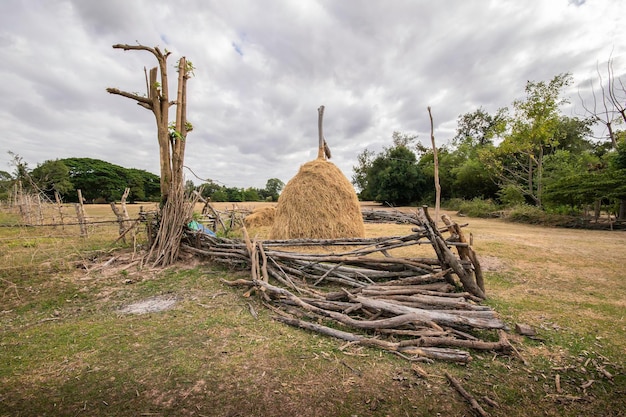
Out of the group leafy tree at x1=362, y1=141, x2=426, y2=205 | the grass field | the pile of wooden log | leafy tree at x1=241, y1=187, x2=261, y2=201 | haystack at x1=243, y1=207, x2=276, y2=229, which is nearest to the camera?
the grass field

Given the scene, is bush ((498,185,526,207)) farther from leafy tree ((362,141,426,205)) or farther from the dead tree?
the dead tree

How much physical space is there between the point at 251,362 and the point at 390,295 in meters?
1.92

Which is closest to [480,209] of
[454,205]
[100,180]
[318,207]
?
[454,205]

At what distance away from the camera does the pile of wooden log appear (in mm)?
2795

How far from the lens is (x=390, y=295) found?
3.52 m

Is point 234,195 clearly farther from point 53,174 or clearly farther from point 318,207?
point 318,207

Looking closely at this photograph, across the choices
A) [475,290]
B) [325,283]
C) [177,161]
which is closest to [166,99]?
[177,161]

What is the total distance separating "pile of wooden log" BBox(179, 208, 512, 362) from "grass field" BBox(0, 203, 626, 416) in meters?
0.18

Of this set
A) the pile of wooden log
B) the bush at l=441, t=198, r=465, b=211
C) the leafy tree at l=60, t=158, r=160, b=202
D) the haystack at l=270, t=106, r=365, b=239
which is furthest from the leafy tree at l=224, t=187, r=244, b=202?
the pile of wooden log

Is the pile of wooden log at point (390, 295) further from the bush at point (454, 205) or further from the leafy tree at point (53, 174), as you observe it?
the leafy tree at point (53, 174)

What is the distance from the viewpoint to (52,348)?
2.76 meters

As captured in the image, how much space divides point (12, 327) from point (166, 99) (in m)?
4.92

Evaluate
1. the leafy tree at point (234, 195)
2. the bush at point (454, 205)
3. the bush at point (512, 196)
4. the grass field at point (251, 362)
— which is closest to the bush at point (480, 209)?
the bush at point (512, 196)

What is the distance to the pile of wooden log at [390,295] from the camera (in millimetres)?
2795
